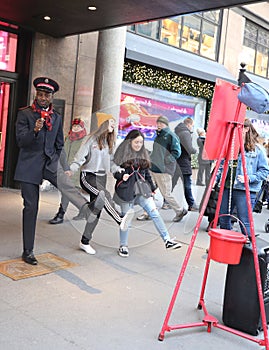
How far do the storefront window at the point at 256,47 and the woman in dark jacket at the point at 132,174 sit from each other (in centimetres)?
1532

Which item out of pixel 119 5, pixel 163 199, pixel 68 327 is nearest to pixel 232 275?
pixel 68 327

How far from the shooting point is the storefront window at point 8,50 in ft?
31.1

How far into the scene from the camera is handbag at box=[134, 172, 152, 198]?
5.51m

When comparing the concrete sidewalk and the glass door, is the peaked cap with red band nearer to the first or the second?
the concrete sidewalk

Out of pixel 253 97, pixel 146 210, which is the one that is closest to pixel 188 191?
pixel 146 210

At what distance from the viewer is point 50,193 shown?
31.8ft

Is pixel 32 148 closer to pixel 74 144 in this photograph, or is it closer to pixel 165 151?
pixel 74 144

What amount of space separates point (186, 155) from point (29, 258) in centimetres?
398

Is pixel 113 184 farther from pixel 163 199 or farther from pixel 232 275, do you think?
pixel 232 275

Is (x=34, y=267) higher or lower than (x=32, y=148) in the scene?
lower

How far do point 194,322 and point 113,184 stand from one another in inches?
87.5

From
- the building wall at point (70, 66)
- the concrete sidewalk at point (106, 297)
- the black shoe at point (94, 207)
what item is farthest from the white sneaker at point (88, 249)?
the building wall at point (70, 66)

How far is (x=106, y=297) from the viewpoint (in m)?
4.23

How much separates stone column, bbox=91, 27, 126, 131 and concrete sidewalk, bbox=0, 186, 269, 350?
455 centimetres
